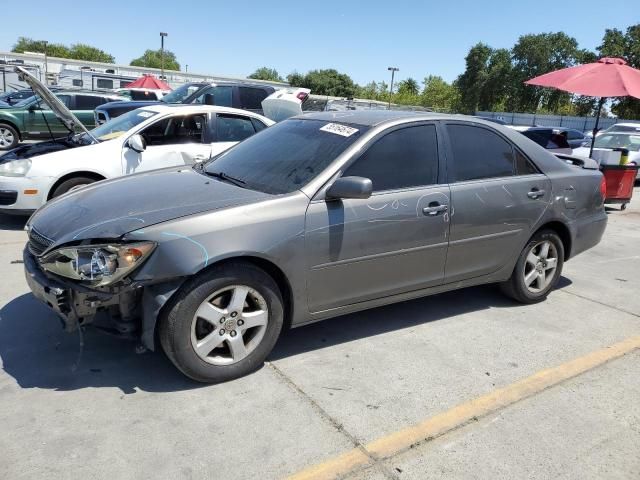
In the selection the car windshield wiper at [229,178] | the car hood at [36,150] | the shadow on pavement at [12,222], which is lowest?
the shadow on pavement at [12,222]

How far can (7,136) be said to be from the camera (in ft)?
47.2

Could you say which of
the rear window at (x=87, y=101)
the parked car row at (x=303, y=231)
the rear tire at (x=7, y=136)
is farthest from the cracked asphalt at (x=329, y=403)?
the rear window at (x=87, y=101)

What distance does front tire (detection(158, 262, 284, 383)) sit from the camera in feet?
9.87

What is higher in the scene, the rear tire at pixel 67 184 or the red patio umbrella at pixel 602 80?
the red patio umbrella at pixel 602 80

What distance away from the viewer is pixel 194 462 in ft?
8.35

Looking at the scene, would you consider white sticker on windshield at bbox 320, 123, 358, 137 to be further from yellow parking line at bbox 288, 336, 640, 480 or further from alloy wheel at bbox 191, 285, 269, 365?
yellow parking line at bbox 288, 336, 640, 480

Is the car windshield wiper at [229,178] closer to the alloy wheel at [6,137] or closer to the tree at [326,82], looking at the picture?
the alloy wheel at [6,137]

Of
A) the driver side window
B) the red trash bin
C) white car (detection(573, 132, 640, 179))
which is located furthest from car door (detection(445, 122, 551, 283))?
white car (detection(573, 132, 640, 179))

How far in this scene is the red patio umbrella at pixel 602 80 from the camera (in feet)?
28.9

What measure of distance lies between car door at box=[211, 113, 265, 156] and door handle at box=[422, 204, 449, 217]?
3731 millimetres

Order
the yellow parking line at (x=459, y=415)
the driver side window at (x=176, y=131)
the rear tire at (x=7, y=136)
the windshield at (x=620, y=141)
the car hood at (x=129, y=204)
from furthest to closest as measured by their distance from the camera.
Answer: the rear tire at (x=7, y=136) → the windshield at (x=620, y=141) → the driver side window at (x=176, y=131) → the car hood at (x=129, y=204) → the yellow parking line at (x=459, y=415)

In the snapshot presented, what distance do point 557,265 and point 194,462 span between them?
145 inches

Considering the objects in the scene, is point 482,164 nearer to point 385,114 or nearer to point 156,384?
point 385,114

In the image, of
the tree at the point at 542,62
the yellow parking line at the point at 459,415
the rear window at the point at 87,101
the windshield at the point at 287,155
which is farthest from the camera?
the tree at the point at 542,62
